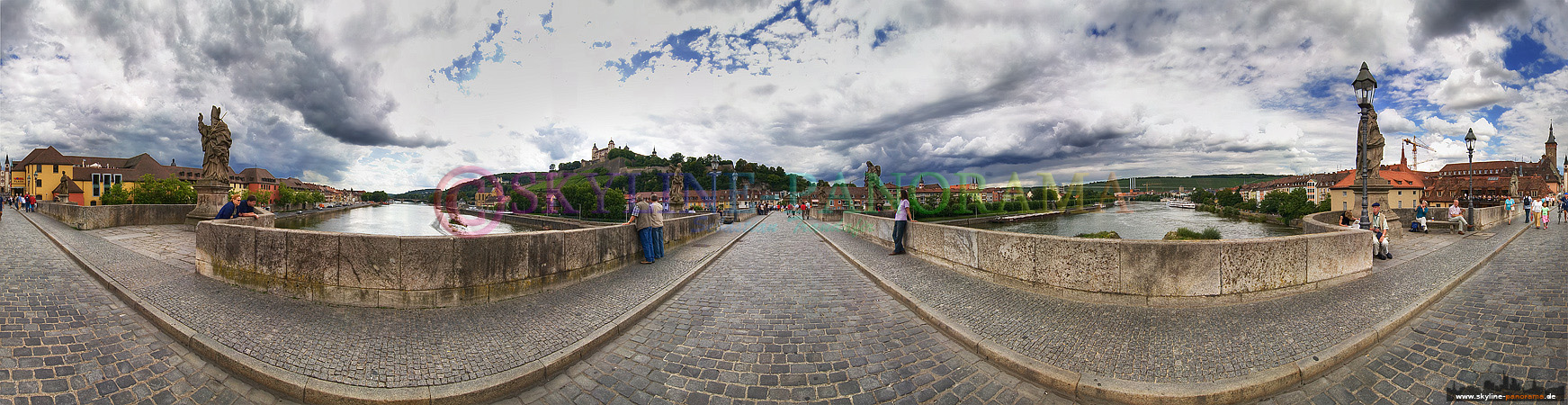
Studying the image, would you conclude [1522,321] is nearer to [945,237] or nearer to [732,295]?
[945,237]

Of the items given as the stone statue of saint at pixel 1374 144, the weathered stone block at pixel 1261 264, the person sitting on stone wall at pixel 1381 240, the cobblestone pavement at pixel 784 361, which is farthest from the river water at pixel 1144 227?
the cobblestone pavement at pixel 784 361

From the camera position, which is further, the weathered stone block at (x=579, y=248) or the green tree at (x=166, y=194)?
the green tree at (x=166, y=194)

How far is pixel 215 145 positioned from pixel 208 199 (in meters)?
1.73

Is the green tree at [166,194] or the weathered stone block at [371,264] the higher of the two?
the green tree at [166,194]

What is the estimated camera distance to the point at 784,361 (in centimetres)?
385

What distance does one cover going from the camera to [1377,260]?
8586 millimetres

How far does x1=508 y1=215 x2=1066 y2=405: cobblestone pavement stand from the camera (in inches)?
130

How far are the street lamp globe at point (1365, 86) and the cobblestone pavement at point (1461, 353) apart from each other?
6.55 meters

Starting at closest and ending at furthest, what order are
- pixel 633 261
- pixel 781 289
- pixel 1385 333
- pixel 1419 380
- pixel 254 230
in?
pixel 1419 380 < pixel 1385 333 < pixel 254 230 < pixel 781 289 < pixel 633 261

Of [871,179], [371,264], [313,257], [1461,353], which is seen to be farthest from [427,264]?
[871,179]

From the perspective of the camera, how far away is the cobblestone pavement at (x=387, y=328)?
361 cm

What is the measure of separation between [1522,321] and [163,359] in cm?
1169

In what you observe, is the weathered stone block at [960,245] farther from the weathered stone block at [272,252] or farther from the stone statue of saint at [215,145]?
the stone statue of saint at [215,145]

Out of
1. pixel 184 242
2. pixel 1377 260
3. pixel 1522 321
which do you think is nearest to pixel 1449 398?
pixel 1522 321
